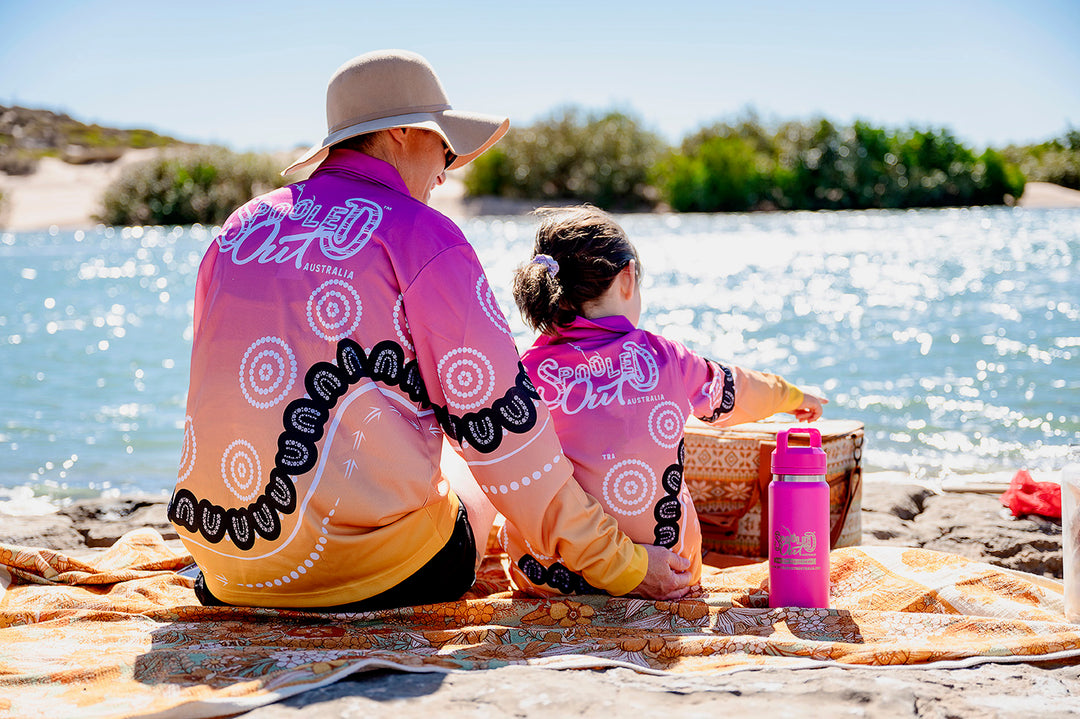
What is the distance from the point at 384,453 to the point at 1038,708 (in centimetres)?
132

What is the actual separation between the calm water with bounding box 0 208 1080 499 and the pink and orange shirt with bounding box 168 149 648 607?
1570 millimetres

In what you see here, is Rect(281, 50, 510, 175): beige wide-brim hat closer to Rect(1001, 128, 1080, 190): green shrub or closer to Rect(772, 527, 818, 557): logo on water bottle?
Rect(772, 527, 818, 557): logo on water bottle

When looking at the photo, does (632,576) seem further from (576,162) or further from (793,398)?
(576,162)

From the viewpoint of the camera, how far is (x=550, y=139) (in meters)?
43.4

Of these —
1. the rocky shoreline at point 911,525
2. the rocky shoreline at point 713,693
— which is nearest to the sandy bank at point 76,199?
the rocky shoreline at point 911,525

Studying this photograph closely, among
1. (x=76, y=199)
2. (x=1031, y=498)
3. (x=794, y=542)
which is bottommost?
(x=1031, y=498)

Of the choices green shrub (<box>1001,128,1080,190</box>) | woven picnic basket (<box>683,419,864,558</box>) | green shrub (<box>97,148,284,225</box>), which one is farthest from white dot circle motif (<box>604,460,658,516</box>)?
green shrub (<box>1001,128,1080,190</box>)

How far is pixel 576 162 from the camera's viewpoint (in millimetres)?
43219

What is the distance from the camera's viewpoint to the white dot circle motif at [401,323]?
2.12 m

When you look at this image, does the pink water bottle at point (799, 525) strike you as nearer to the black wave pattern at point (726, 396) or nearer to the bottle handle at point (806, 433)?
the bottle handle at point (806, 433)

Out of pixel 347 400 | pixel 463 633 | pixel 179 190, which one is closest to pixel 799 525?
pixel 463 633

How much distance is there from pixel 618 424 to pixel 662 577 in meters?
0.40

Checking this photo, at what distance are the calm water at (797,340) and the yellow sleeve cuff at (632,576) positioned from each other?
46.4 inches

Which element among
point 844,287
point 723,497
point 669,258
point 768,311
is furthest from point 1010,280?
point 723,497
